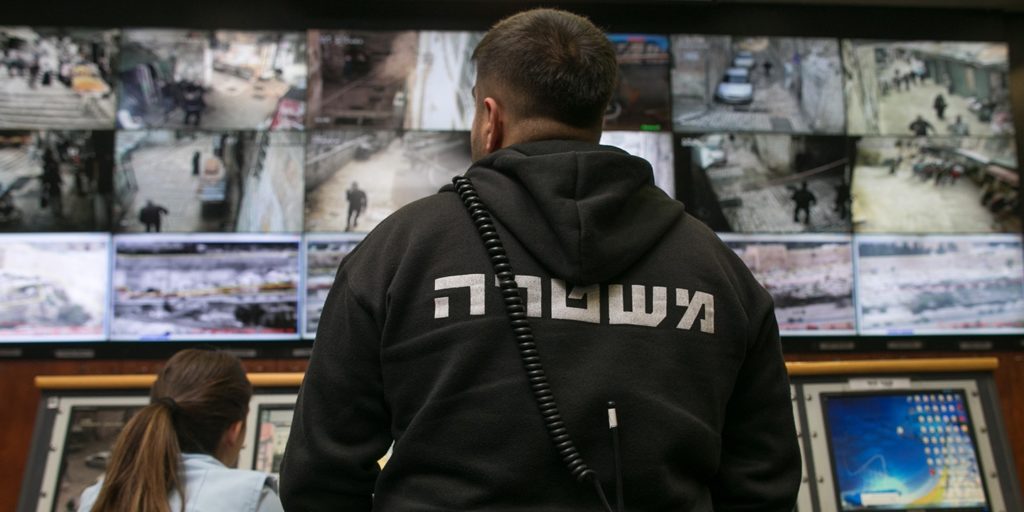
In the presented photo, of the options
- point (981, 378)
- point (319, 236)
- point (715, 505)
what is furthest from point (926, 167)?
point (715, 505)

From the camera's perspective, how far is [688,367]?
1.04 metres

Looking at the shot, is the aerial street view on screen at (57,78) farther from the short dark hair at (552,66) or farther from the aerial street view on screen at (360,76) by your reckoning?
the short dark hair at (552,66)

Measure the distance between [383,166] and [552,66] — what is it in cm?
209

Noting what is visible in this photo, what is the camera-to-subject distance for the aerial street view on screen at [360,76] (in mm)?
3125

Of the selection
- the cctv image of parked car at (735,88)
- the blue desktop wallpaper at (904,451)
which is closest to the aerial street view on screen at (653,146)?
the cctv image of parked car at (735,88)

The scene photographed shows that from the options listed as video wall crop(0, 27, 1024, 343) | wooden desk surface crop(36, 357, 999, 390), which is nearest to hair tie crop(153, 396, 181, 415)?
wooden desk surface crop(36, 357, 999, 390)

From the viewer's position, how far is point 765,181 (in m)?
3.20

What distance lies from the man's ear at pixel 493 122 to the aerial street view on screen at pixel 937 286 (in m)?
2.41

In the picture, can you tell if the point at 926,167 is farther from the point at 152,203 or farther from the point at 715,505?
the point at 152,203

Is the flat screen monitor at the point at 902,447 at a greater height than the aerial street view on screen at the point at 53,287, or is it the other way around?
the aerial street view on screen at the point at 53,287

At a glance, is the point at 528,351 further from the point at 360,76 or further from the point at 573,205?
the point at 360,76

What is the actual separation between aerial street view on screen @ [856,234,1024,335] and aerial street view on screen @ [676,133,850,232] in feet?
0.67

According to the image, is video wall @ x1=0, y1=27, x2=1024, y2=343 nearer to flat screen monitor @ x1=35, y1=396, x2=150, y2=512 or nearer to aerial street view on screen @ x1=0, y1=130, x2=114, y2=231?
aerial street view on screen @ x1=0, y1=130, x2=114, y2=231

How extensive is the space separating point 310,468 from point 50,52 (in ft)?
8.82
